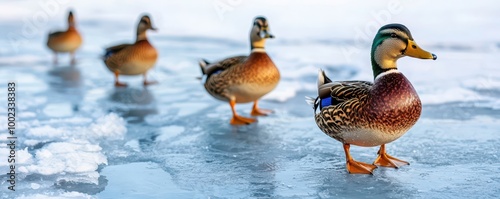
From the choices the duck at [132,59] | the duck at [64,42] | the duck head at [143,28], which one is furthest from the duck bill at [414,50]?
the duck at [64,42]

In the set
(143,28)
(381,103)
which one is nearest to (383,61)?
(381,103)

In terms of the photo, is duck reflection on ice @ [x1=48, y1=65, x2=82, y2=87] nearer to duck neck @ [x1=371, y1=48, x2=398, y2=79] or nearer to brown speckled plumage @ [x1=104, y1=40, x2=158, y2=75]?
brown speckled plumage @ [x1=104, y1=40, x2=158, y2=75]

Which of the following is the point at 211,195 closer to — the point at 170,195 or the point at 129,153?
the point at 170,195

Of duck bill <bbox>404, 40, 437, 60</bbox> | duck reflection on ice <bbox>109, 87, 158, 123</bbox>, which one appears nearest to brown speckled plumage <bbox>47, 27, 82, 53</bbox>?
duck reflection on ice <bbox>109, 87, 158, 123</bbox>

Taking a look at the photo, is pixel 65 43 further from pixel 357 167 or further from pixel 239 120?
pixel 357 167

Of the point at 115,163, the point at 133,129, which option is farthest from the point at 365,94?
the point at 133,129

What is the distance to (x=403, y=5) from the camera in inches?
617

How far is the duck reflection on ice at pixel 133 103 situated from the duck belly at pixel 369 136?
95.8 inches

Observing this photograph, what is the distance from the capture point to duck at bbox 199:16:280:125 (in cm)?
531

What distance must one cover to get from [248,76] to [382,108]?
6.32 feet

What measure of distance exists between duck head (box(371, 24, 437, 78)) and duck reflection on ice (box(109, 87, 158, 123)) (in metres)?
2.62

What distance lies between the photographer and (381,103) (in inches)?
140

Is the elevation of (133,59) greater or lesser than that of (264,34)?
lesser

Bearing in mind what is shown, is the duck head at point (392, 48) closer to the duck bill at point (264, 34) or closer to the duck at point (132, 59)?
the duck bill at point (264, 34)
